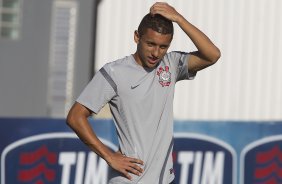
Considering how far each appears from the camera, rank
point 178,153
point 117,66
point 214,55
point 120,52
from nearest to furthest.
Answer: point 117,66 → point 214,55 → point 178,153 → point 120,52

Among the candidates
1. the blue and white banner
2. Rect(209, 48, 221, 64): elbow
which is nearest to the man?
Rect(209, 48, 221, 64): elbow

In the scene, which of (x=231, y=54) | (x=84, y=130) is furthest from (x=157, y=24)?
(x=231, y=54)

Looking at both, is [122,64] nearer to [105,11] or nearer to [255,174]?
[255,174]

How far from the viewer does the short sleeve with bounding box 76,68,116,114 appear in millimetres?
4797

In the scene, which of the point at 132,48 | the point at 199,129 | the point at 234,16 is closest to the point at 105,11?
the point at 132,48

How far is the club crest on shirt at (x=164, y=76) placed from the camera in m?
4.89

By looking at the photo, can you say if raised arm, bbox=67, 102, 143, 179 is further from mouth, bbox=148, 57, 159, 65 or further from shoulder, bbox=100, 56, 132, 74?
mouth, bbox=148, 57, 159, 65

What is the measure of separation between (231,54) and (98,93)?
30.0 ft

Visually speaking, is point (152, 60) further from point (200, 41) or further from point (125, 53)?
point (125, 53)

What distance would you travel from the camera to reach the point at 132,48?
13.6 meters

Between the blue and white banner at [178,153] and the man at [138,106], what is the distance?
310 centimetres

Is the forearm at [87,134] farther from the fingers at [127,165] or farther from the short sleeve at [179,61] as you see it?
the short sleeve at [179,61]

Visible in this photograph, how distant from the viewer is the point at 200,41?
16.1 ft

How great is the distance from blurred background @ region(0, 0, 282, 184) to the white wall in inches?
0.6
